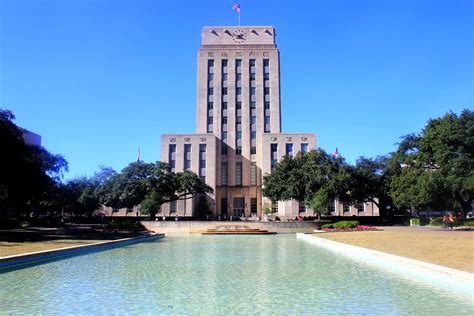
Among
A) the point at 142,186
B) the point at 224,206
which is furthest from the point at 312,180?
the point at 224,206

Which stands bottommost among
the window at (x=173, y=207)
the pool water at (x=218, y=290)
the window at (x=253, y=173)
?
the pool water at (x=218, y=290)

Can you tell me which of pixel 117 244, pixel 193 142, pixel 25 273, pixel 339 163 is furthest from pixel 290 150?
pixel 25 273

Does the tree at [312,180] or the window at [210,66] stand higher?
the window at [210,66]

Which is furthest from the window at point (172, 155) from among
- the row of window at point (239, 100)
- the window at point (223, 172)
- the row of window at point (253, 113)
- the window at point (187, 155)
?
the row of window at point (253, 113)

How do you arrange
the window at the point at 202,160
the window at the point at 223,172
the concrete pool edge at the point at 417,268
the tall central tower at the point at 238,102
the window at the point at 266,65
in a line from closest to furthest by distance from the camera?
the concrete pool edge at the point at 417,268
the window at the point at 202,160
the tall central tower at the point at 238,102
the window at the point at 223,172
the window at the point at 266,65

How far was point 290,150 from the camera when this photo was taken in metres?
76.1

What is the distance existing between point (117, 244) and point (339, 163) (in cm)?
3452

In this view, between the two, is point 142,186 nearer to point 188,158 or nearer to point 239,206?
point 188,158

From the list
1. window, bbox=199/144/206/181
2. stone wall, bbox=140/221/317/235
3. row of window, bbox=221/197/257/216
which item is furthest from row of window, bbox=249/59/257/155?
stone wall, bbox=140/221/317/235

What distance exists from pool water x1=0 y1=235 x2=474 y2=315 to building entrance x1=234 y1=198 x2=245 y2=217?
64.1 metres

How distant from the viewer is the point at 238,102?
82.6 metres

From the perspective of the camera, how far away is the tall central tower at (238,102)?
262 ft

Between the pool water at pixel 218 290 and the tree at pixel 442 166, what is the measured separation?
Answer: 73.8ft

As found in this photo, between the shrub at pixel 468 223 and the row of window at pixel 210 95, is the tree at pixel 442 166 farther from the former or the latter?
the row of window at pixel 210 95
